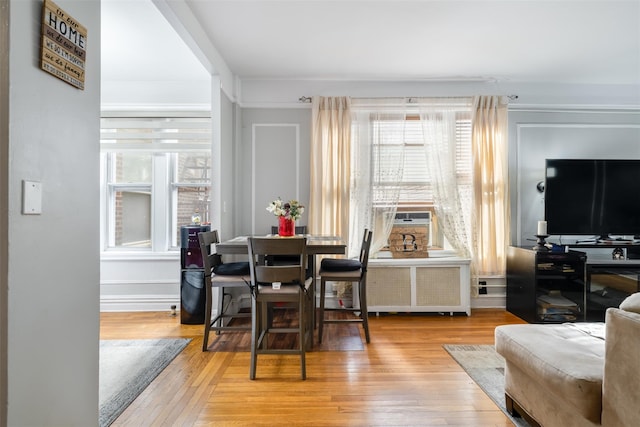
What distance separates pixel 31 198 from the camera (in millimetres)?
1216

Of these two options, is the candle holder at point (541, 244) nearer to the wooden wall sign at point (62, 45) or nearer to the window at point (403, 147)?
the window at point (403, 147)

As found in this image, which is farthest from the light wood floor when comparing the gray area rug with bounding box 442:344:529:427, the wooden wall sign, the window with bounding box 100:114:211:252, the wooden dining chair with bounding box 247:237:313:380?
the wooden wall sign

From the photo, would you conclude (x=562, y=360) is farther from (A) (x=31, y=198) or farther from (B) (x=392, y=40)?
(B) (x=392, y=40)

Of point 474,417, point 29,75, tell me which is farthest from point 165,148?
point 474,417

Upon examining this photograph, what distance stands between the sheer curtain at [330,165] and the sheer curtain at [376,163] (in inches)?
4.2

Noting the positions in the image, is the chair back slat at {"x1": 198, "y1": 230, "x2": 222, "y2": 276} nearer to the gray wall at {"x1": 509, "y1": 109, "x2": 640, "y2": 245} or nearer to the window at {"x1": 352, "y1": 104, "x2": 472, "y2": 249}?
the window at {"x1": 352, "y1": 104, "x2": 472, "y2": 249}

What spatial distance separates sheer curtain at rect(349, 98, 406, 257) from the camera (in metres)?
4.19

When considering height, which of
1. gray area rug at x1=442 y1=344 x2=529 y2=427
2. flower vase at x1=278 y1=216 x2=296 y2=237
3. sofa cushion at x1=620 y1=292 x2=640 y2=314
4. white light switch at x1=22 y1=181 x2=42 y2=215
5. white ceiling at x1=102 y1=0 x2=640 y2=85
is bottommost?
gray area rug at x1=442 y1=344 x2=529 y2=427

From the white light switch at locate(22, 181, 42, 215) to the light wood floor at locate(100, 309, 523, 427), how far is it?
1366mm

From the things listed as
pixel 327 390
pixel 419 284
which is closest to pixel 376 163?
pixel 419 284

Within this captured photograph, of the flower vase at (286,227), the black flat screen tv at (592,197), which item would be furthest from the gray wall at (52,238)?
the black flat screen tv at (592,197)

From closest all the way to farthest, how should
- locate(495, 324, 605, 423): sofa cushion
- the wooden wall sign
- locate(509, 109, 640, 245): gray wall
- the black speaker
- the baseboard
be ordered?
the wooden wall sign, locate(495, 324, 605, 423): sofa cushion, the black speaker, the baseboard, locate(509, 109, 640, 245): gray wall

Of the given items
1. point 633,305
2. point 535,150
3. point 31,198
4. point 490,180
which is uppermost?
point 535,150

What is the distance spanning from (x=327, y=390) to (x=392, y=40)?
2.92 meters
